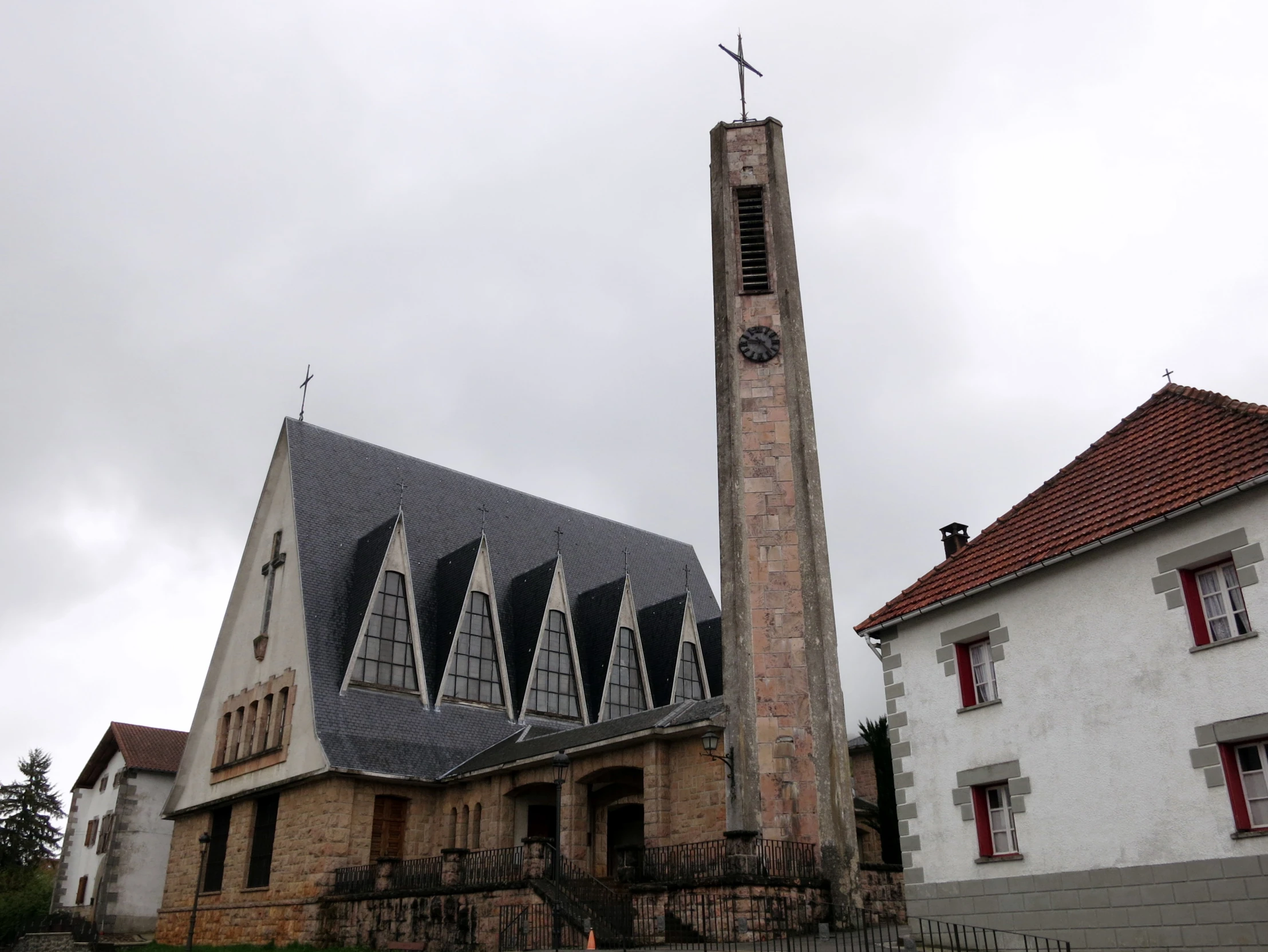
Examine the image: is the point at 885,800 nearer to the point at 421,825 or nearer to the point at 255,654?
the point at 421,825

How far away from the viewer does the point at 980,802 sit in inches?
600

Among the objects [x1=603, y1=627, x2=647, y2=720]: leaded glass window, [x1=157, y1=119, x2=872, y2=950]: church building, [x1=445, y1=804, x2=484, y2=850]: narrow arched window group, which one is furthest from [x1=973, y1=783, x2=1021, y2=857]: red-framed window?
[x1=603, y1=627, x2=647, y2=720]: leaded glass window

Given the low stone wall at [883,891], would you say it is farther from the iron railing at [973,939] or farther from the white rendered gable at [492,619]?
the white rendered gable at [492,619]

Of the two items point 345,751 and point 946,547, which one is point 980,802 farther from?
point 345,751

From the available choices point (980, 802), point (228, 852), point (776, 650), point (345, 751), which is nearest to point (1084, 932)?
point (980, 802)

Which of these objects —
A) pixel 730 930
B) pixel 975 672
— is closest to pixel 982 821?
pixel 975 672

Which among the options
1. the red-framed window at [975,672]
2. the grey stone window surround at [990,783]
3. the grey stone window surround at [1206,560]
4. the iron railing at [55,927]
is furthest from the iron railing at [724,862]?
the iron railing at [55,927]

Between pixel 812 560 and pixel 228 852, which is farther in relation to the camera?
pixel 228 852

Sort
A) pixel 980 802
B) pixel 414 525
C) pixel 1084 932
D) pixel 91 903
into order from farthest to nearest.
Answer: pixel 91 903 < pixel 414 525 < pixel 980 802 < pixel 1084 932

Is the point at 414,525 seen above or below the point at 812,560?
above

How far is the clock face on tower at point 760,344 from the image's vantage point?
2344 cm

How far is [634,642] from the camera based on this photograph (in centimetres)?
3481

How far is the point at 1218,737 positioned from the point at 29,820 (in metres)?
57.9

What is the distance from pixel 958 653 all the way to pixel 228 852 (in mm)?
22150
